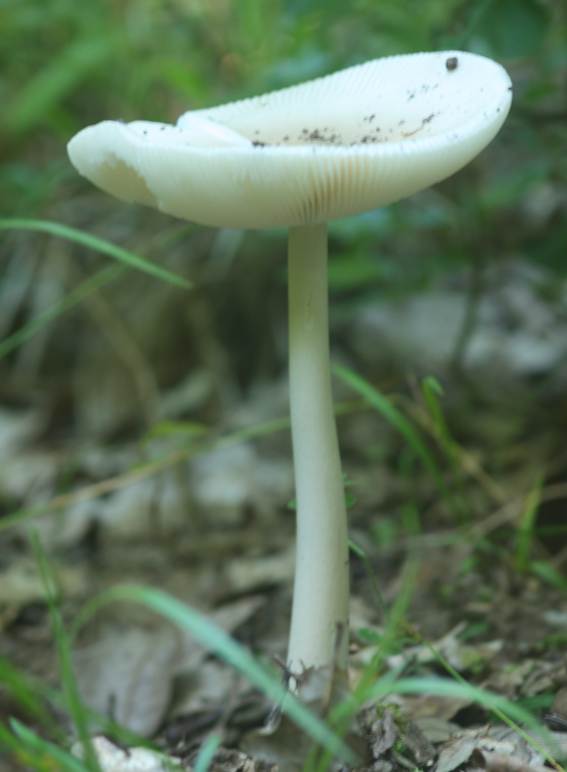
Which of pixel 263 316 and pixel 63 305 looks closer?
pixel 63 305

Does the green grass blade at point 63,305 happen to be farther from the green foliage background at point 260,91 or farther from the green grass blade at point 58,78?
the green grass blade at point 58,78

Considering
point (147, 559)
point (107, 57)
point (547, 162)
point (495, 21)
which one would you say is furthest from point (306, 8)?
point (107, 57)

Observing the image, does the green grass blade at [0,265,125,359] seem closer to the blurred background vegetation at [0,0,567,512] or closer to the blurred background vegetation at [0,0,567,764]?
the blurred background vegetation at [0,0,567,764]

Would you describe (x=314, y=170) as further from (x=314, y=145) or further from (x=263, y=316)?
(x=263, y=316)

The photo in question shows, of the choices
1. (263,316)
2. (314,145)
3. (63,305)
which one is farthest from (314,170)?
(263,316)

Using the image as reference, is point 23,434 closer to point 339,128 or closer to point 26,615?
point 26,615

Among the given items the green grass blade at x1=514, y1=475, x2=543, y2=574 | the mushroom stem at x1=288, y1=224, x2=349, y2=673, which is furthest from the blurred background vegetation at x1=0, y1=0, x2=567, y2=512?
the mushroom stem at x1=288, y1=224, x2=349, y2=673
